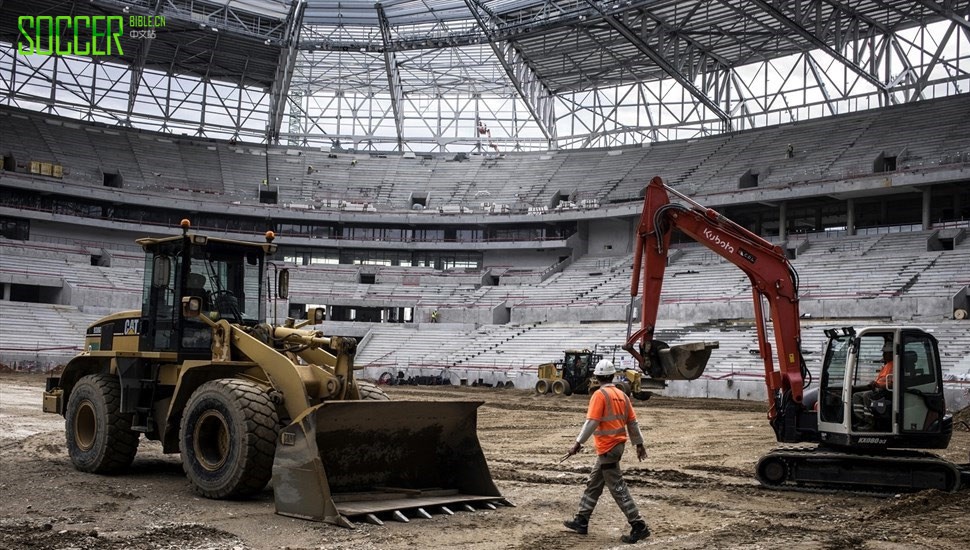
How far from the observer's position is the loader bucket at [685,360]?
1288cm

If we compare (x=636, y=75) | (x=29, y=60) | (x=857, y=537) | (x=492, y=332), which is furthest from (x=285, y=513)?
(x=29, y=60)

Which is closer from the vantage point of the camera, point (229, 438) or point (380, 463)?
point (229, 438)

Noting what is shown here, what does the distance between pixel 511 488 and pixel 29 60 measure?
5489 centimetres

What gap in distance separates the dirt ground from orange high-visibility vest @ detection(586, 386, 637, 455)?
0.94 metres

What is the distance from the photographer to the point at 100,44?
55125 mm

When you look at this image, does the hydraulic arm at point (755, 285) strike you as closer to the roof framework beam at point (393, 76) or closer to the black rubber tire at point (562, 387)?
the black rubber tire at point (562, 387)

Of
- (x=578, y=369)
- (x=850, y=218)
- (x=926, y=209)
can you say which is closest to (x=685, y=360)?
(x=578, y=369)

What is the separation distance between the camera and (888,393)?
1197 cm

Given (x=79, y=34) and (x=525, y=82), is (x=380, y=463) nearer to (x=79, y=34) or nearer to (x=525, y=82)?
(x=525, y=82)

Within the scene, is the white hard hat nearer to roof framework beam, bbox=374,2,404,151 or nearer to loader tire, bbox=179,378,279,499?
loader tire, bbox=179,378,279,499

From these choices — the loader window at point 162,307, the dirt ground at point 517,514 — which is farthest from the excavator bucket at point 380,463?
the loader window at point 162,307

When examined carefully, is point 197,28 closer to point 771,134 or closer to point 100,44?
point 100,44

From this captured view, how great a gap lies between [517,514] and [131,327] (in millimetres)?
5752

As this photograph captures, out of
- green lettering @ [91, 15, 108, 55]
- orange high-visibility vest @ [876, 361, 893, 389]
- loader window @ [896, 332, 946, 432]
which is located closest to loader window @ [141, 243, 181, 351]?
orange high-visibility vest @ [876, 361, 893, 389]
